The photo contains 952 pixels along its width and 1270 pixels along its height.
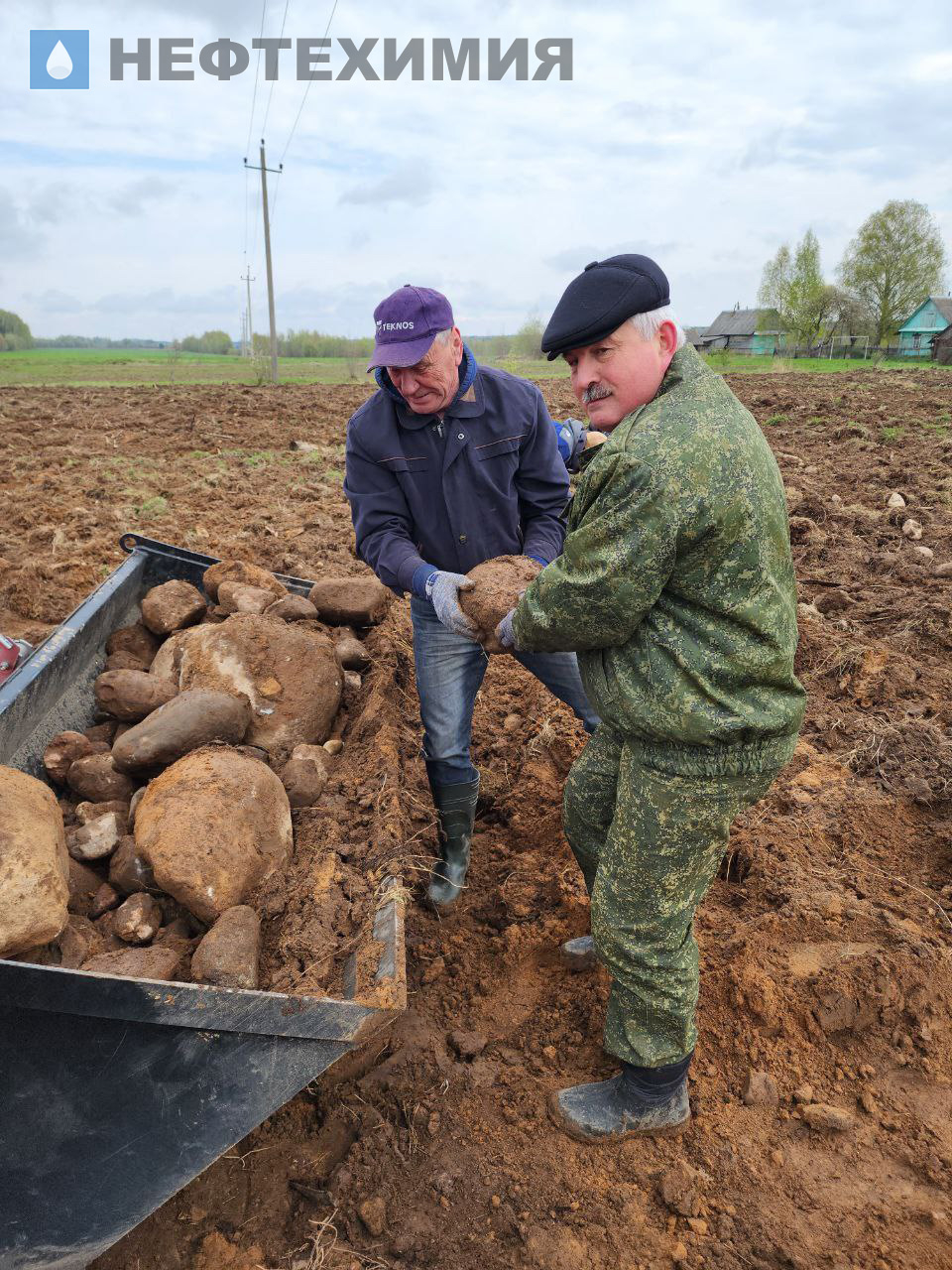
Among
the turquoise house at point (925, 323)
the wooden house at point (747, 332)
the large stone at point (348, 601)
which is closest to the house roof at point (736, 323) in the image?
the wooden house at point (747, 332)

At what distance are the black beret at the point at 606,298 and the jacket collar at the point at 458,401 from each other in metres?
0.98

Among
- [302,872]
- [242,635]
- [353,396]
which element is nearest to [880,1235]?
[302,872]

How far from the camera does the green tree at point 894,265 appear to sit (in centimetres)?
5425

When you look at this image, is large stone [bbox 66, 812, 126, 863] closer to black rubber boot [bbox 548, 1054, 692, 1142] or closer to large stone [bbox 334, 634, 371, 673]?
large stone [bbox 334, 634, 371, 673]

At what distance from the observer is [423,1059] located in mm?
2578

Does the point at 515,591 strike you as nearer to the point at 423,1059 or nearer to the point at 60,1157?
the point at 423,1059

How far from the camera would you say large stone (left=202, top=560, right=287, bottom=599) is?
4.39 meters

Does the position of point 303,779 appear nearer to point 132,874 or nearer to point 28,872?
point 132,874

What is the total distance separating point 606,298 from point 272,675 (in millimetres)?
2213

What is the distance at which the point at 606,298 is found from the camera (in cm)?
184

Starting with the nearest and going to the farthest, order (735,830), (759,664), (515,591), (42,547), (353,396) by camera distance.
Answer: (759,664) → (515,591) → (735,830) → (42,547) → (353,396)

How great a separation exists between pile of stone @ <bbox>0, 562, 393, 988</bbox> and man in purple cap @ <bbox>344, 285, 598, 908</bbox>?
0.60 meters

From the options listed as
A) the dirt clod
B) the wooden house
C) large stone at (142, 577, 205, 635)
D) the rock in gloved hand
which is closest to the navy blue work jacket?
the rock in gloved hand

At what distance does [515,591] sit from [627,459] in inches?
33.0
